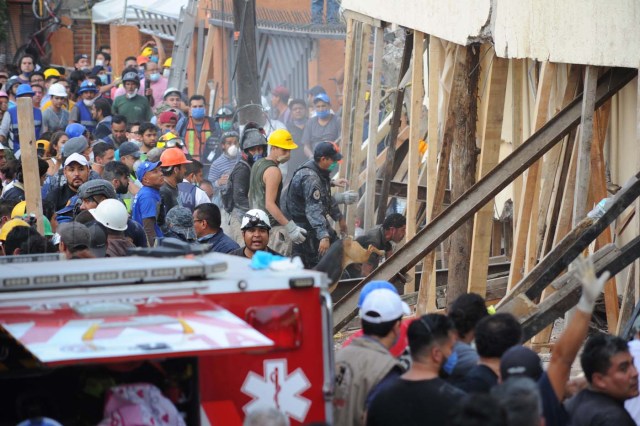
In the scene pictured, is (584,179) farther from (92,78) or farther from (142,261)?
(92,78)

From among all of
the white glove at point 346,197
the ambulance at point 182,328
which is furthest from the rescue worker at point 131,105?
the ambulance at point 182,328

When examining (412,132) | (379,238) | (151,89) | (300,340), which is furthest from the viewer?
(151,89)

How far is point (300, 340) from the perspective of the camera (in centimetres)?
490

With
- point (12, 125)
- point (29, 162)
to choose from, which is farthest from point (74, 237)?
point (12, 125)

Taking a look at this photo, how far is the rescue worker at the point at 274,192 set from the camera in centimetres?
1132

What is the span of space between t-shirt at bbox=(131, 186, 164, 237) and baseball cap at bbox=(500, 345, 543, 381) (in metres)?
5.83

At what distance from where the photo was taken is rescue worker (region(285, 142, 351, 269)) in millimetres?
11297

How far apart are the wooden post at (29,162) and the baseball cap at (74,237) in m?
1.55

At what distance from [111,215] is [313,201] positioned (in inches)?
123

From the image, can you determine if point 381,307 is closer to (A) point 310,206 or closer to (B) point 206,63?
(A) point 310,206

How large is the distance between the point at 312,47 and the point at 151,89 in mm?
3274

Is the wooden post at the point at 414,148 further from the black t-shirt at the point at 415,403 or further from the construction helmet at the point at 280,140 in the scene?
the black t-shirt at the point at 415,403

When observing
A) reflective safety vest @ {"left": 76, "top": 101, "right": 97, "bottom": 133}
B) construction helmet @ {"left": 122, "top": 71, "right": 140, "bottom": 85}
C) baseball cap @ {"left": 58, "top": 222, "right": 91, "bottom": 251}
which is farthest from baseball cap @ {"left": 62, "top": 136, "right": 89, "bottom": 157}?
construction helmet @ {"left": 122, "top": 71, "right": 140, "bottom": 85}

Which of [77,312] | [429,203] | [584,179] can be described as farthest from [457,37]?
[77,312]
